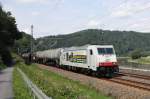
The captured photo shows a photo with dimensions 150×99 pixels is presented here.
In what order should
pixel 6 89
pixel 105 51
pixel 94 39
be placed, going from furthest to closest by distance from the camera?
pixel 94 39, pixel 105 51, pixel 6 89

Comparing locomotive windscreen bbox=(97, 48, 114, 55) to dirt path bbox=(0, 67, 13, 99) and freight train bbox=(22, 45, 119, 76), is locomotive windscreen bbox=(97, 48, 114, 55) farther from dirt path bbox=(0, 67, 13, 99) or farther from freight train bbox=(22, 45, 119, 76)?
dirt path bbox=(0, 67, 13, 99)

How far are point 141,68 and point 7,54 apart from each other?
47.7 metres

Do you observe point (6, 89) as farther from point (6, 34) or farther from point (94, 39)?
point (94, 39)

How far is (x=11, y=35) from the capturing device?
9188 cm

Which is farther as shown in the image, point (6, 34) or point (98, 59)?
point (6, 34)

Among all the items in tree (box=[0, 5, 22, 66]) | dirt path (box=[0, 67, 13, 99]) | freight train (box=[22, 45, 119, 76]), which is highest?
tree (box=[0, 5, 22, 66])

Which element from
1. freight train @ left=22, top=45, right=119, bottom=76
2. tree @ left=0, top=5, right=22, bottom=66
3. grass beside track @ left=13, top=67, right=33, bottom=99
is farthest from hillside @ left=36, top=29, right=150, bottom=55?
grass beside track @ left=13, top=67, right=33, bottom=99

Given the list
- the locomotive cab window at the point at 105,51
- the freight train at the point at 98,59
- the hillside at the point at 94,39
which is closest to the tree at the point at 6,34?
the hillside at the point at 94,39

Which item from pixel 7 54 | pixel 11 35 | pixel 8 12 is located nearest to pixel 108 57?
pixel 7 54

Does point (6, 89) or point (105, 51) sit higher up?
point (105, 51)

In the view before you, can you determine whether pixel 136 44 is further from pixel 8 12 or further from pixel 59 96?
pixel 59 96

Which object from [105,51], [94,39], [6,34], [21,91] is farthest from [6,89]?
[94,39]

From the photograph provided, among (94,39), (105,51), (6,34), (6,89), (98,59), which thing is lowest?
(6,89)

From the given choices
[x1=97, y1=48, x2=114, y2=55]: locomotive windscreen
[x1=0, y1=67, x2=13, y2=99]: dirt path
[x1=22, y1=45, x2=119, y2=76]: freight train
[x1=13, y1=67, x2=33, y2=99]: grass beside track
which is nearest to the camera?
[x1=13, y1=67, x2=33, y2=99]: grass beside track
